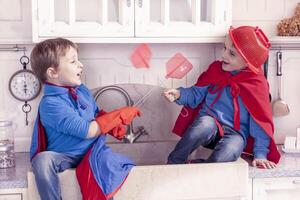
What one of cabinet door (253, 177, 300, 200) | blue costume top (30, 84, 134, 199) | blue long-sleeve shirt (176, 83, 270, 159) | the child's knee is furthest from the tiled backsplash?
cabinet door (253, 177, 300, 200)

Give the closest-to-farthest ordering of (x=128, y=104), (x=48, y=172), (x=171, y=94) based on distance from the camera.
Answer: (x=48, y=172) < (x=171, y=94) < (x=128, y=104)

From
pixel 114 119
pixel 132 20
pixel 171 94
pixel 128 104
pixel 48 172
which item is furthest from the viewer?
pixel 128 104

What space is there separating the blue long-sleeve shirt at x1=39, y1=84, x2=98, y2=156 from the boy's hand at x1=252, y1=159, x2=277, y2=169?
596mm

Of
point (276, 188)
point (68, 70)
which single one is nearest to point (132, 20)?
point (68, 70)

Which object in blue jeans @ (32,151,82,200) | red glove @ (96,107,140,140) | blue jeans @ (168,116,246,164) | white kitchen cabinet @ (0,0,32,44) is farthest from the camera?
white kitchen cabinet @ (0,0,32,44)

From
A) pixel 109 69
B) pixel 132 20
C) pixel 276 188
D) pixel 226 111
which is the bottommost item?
pixel 276 188

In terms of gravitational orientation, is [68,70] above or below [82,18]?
below

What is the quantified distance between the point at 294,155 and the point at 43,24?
1.09 meters

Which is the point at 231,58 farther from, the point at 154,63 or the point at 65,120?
the point at 65,120

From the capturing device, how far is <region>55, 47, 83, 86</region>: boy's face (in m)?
1.81

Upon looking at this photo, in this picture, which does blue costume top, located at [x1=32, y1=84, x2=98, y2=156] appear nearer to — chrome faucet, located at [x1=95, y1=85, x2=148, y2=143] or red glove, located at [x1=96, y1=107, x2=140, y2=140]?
red glove, located at [x1=96, y1=107, x2=140, y2=140]

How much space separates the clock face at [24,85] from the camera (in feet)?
6.84

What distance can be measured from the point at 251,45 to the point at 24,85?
90 centimetres

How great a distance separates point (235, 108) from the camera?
6.48ft
